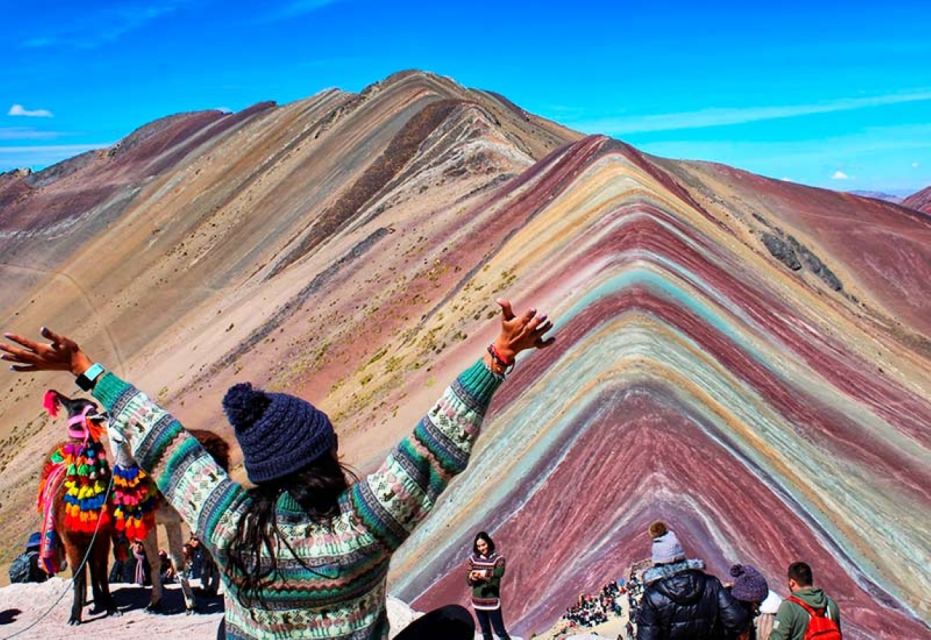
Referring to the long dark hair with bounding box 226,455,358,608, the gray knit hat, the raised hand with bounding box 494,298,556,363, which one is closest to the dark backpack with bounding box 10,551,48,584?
the gray knit hat

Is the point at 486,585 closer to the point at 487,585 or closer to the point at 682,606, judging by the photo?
the point at 487,585

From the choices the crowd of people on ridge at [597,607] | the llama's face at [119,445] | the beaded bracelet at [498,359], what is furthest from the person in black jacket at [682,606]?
the crowd of people on ridge at [597,607]

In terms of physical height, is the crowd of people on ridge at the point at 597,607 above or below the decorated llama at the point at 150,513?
below

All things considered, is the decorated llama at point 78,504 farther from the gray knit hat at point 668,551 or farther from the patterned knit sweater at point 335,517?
the patterned knit sweater at point 335,517

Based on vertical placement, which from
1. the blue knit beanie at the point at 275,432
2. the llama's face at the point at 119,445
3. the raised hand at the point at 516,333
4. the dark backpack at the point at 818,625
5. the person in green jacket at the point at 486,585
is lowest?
the person in green jacket at the point at 486,585

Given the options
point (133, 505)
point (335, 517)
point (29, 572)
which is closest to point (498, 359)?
point (335, 517)

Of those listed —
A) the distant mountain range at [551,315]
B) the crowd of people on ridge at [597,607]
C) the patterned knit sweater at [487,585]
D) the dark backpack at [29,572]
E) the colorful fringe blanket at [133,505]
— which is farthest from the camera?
the distant mountain range at [551,315]

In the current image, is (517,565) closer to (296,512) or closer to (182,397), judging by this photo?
(296,512)
